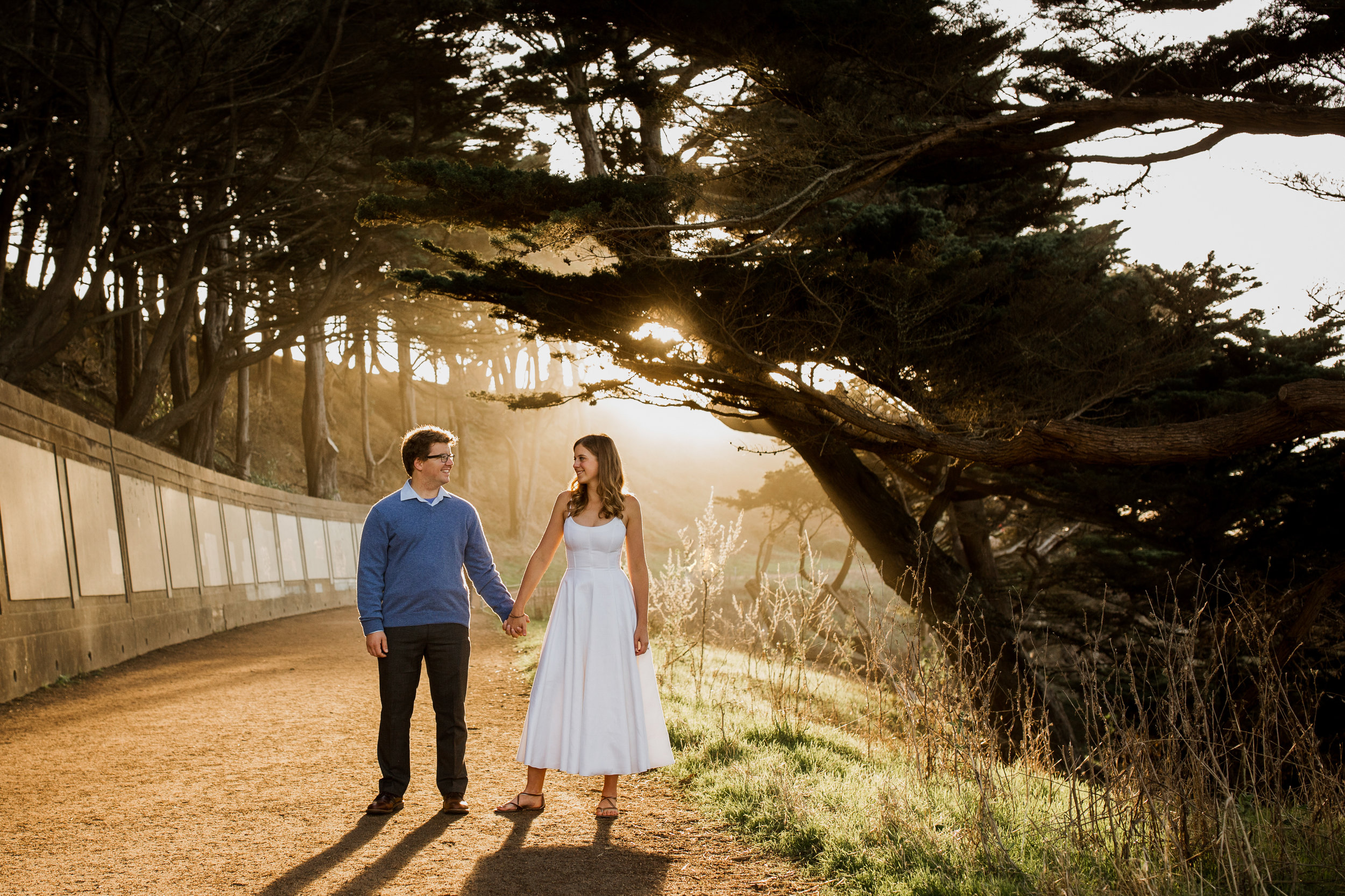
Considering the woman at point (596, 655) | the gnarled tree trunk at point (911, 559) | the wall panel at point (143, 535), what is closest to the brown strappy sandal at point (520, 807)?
the woman at point (596, 655)

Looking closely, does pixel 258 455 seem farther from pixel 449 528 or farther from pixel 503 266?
pixel 449 528

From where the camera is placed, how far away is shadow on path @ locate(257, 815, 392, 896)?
3.48 metres

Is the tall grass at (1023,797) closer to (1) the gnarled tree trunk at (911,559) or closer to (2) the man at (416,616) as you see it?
(2) the man at (416,616)

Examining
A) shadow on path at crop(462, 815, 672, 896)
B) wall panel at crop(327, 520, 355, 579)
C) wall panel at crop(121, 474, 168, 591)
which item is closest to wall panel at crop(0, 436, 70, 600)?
wall panel at crop(121, 474, 168, 591)

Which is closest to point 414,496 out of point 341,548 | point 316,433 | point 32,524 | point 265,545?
point 32,524

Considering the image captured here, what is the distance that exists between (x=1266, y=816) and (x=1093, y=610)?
8.34 m

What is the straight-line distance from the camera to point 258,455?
3259 cm

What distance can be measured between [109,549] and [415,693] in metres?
7.78

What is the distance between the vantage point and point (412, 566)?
4512 mm

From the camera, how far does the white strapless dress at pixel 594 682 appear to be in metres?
4.41

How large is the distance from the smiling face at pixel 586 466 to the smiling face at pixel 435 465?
557 mm

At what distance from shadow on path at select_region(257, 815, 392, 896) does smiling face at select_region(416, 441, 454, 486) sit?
1438 millimetres

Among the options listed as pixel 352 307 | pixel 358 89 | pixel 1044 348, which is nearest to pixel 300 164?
pixel 358 89

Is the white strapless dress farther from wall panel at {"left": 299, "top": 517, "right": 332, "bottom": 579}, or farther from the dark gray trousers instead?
wall panel at {"left": 299, "top": 517, "right": 332, "bottom": 579}
